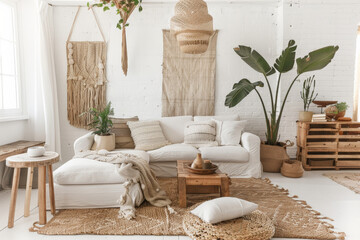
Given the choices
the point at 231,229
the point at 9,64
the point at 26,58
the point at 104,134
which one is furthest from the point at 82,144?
the point at 231,229

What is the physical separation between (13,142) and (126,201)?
2.10 meters

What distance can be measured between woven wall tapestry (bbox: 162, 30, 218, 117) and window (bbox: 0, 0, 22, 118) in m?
2.22

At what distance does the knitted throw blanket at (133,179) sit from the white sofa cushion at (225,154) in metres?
0.96

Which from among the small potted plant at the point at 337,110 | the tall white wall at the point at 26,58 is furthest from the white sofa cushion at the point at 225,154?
the tall white wall at the point at 26,58

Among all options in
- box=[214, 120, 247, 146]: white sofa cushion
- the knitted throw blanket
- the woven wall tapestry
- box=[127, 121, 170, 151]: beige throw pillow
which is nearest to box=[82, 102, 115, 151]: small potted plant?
box=[127, 121, 170, 151]: beige throw pillow

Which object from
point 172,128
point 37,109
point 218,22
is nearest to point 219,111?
point 172,128

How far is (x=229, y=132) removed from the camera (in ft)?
13.5

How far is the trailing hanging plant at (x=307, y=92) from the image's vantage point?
4.46 meters

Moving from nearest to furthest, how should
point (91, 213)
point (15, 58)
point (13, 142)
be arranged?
point (91, 213) < point (13, 142) < point (15, 58)

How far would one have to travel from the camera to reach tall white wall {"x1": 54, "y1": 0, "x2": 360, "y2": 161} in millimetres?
4641

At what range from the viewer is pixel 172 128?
14.2ft

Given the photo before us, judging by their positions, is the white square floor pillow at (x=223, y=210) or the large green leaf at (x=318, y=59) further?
the large green leaf at (x=318, y=59)

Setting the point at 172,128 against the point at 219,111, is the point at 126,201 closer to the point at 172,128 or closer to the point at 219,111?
the point at 172,128

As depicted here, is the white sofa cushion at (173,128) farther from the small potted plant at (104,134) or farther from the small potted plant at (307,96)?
the small potted plant at (307,96)
